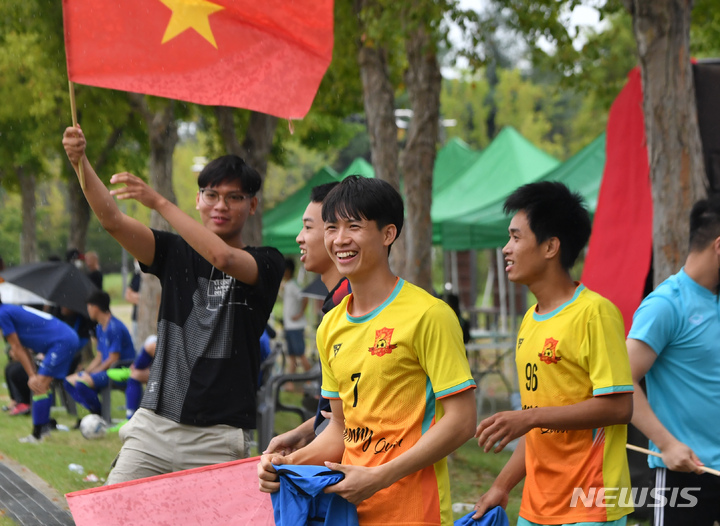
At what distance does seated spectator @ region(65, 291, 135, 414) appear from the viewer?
10750 mm

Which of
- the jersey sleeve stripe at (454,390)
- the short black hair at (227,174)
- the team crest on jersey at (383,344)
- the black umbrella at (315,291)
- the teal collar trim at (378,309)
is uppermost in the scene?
the short black hair at (227,174)

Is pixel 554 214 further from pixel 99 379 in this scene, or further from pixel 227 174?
pixel 99 379

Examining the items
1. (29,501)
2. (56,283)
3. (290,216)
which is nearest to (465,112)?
(290,216)

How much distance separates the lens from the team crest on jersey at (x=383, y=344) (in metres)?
2.75

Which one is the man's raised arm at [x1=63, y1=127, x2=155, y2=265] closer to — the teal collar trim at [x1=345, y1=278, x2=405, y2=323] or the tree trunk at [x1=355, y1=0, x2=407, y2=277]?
the teal collar trim at [x1=345, y1=278, x2=405, y2=323]

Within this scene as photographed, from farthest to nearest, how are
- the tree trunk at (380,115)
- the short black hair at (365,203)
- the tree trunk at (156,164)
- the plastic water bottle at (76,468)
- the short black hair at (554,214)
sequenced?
1. the tree trunk at (156,164)
2. the tree trunk at (380,115)
3. the plastic water bottle at (76,468)
4. the short black hair at (554,214)
5. the short black hair at (365,203)

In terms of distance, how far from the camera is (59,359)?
10812 mm

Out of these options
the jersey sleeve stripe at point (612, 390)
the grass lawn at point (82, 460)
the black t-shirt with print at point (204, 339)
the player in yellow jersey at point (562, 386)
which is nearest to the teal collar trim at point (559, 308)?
the player in yellow jersey at point (562, 386)

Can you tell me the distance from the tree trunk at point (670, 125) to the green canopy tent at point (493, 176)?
28.7ft

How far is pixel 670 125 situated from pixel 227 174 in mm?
3945

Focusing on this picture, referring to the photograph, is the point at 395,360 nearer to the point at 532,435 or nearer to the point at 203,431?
the point at 532,435

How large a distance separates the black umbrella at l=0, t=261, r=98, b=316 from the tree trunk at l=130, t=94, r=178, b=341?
6.93 feet

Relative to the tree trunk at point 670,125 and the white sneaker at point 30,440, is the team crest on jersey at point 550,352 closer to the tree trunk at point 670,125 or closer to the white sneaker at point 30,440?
the tree trunk at point 670,125

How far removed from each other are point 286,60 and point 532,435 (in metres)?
2.40
